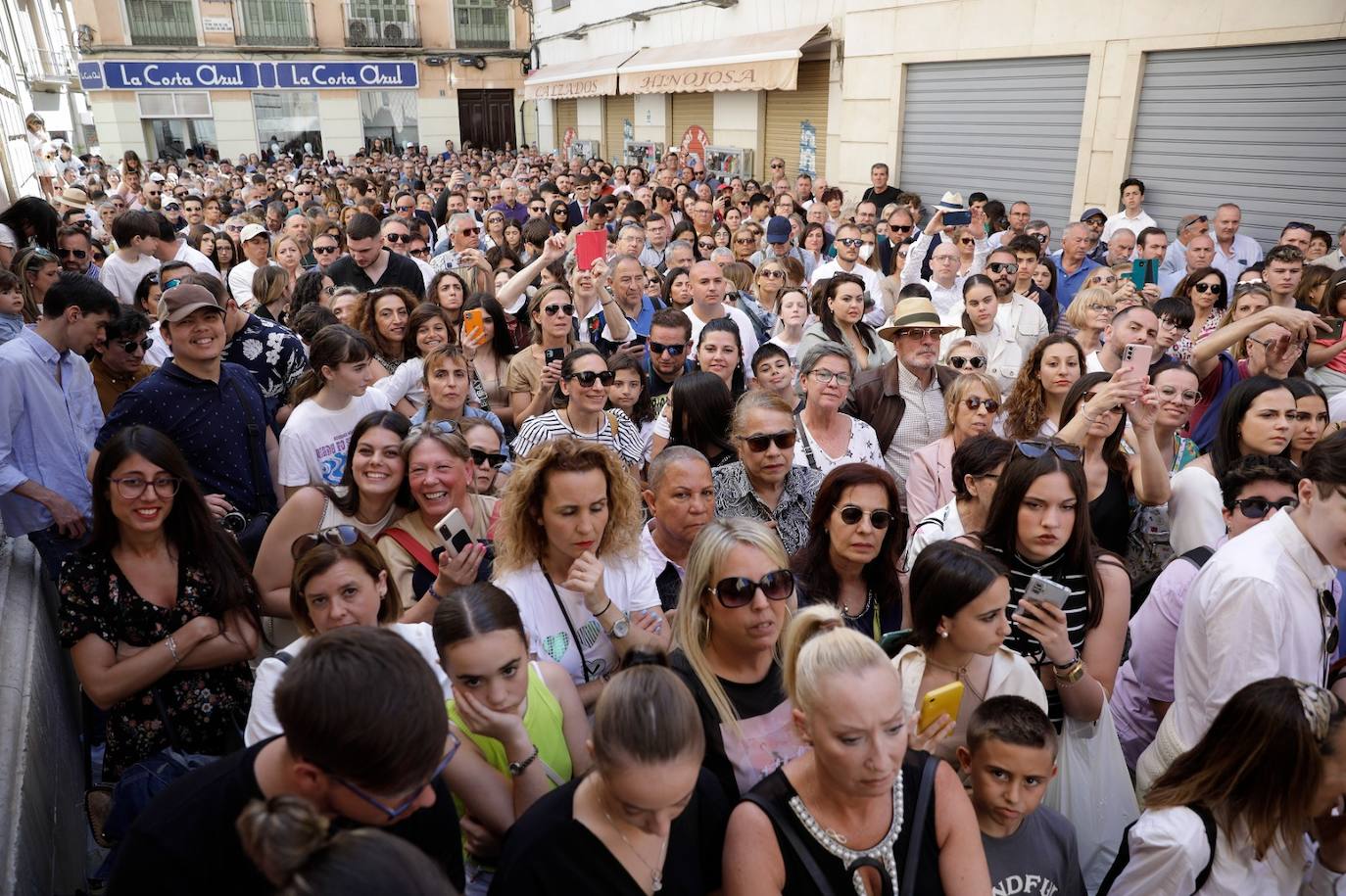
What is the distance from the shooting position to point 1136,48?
1032 cm

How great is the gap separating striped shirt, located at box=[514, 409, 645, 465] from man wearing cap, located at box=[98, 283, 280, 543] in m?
1.23

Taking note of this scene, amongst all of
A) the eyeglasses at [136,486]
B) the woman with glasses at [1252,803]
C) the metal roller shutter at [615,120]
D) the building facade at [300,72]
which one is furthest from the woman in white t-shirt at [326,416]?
the building facade at [300,72]

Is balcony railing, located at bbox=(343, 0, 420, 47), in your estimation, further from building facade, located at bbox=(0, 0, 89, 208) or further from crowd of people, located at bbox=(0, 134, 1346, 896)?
crowd of people, located at bbox=(0, 134, 1346, 896)

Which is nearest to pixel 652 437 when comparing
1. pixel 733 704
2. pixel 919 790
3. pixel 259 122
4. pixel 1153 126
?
pixel 733 704

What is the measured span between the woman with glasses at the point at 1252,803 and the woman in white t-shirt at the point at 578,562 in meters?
1.47

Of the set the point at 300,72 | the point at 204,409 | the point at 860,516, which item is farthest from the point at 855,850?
the point at 300,72

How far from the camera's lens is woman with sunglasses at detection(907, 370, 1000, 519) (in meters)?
4.25

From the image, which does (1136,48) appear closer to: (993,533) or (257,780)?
(993,533)

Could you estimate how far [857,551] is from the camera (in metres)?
3.18

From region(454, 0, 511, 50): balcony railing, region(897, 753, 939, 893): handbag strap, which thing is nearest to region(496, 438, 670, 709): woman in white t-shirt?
region(897, 753, 939, 893): handbag strap

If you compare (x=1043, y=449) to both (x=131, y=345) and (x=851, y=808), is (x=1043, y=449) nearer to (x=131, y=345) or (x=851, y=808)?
(x=851, y=808)

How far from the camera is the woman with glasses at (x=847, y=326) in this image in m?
5.77

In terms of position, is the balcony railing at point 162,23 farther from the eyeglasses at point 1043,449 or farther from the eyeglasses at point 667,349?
the eyeglasses at point 1043,449

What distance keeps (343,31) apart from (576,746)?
3876cm
